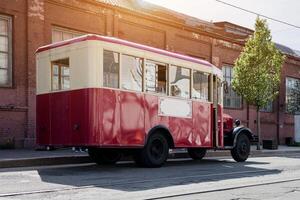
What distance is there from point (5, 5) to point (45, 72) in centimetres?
694

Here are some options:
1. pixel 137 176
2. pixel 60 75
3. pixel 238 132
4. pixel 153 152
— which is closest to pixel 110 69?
pixel 60 75

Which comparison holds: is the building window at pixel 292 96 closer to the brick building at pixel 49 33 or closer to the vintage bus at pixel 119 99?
the brick building at pixel 49 33

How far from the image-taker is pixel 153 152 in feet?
47.2

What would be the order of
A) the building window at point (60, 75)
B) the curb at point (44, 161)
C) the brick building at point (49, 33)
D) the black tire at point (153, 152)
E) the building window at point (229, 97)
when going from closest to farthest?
the building window at point (60, 75) → the curb at point (44, 161) → the black tire at point (153, 152) → the brick building at point (49, 33) → the building window at point (229, 97)

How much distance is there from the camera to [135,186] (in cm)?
1014

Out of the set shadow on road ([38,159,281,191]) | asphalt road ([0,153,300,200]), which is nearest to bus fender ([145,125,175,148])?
shadow on road ([38,159,281,191])

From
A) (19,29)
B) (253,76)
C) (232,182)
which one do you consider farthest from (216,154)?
(232,182)

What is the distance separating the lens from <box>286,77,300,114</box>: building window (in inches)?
1561

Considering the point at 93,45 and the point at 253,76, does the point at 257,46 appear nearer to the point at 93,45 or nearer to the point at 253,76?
the point at 253,76

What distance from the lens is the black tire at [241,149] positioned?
17594 millimetres

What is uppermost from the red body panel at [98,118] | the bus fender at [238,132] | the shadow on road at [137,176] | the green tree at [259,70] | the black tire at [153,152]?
the green tree at [259,70]

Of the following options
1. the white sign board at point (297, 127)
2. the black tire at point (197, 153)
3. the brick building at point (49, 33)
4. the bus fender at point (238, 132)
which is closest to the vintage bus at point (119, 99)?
the bus fender at point (238, 132)

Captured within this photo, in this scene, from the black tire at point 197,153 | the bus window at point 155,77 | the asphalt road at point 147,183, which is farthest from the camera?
the black tire at point 197,153

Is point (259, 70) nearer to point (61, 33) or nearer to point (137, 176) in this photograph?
point (61, 33)
